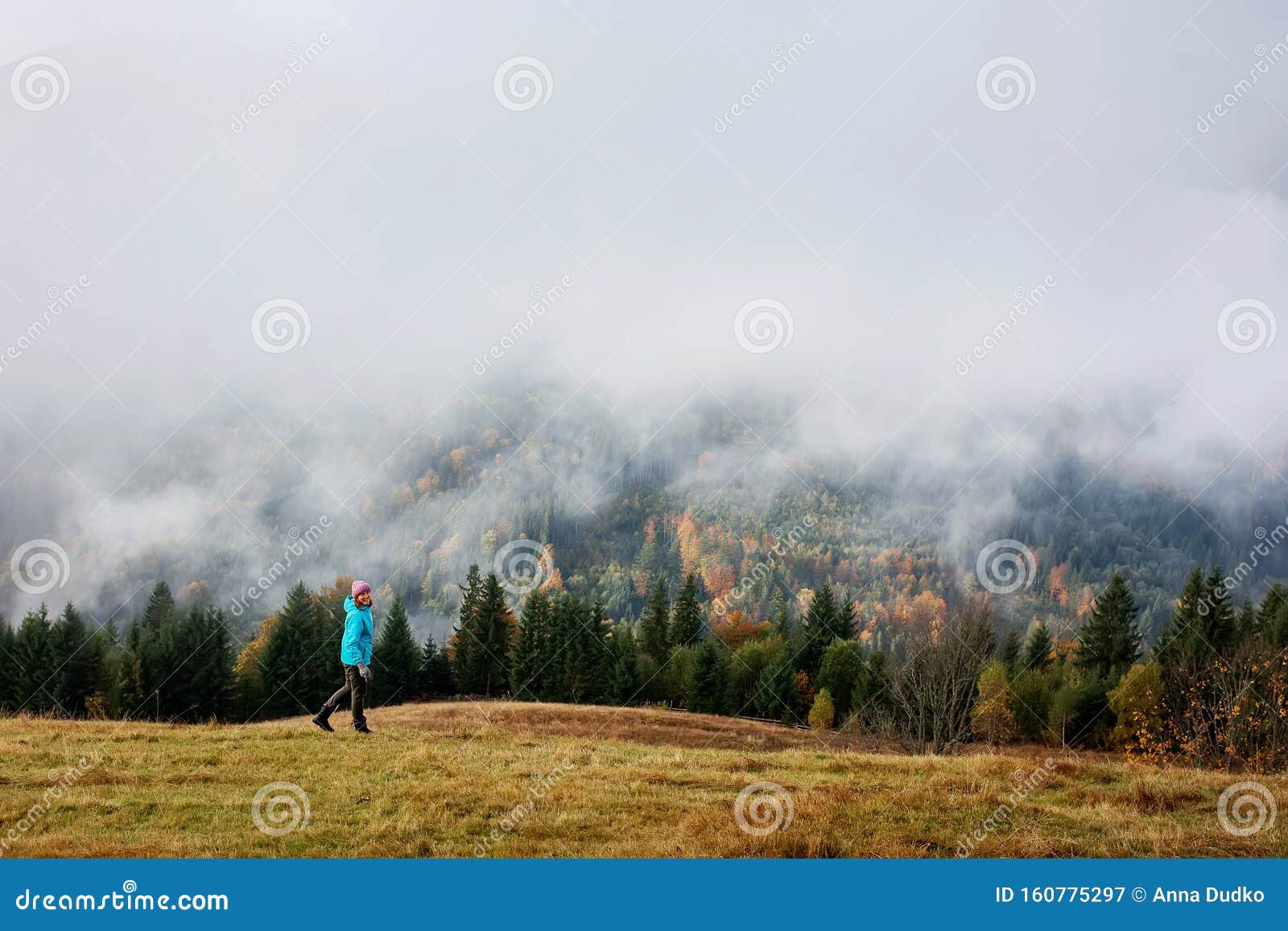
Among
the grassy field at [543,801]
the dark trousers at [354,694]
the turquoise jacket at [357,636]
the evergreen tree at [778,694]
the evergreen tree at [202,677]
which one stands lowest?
the evergreen tree at [778,694]

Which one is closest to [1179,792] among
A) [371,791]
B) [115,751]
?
[371,791]

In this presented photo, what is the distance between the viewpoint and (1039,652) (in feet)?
287

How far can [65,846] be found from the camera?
11.8 m

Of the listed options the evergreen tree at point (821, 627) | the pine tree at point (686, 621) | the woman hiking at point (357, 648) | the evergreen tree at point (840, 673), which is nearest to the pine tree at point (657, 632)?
the pine tree at point (686, 621)

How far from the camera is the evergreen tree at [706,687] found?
80.5 m

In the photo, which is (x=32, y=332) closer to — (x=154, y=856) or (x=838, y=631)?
(x=154, y=856)

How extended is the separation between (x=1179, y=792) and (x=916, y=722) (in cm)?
3389

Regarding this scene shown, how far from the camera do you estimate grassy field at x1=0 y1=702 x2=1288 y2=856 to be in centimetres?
1245

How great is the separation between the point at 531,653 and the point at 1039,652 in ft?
156

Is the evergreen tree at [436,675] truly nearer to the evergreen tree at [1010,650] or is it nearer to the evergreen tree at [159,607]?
the evergreen tree at [159,607]

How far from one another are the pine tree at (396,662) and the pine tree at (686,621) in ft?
88.1

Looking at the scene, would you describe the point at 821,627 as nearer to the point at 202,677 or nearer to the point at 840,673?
the point at 840,673

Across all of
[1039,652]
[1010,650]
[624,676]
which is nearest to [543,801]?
[624,676]

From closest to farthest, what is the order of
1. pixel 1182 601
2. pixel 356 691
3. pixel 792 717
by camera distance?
1. pixel 356 691
2. pixel 792 717
3. pixel 1182 601
